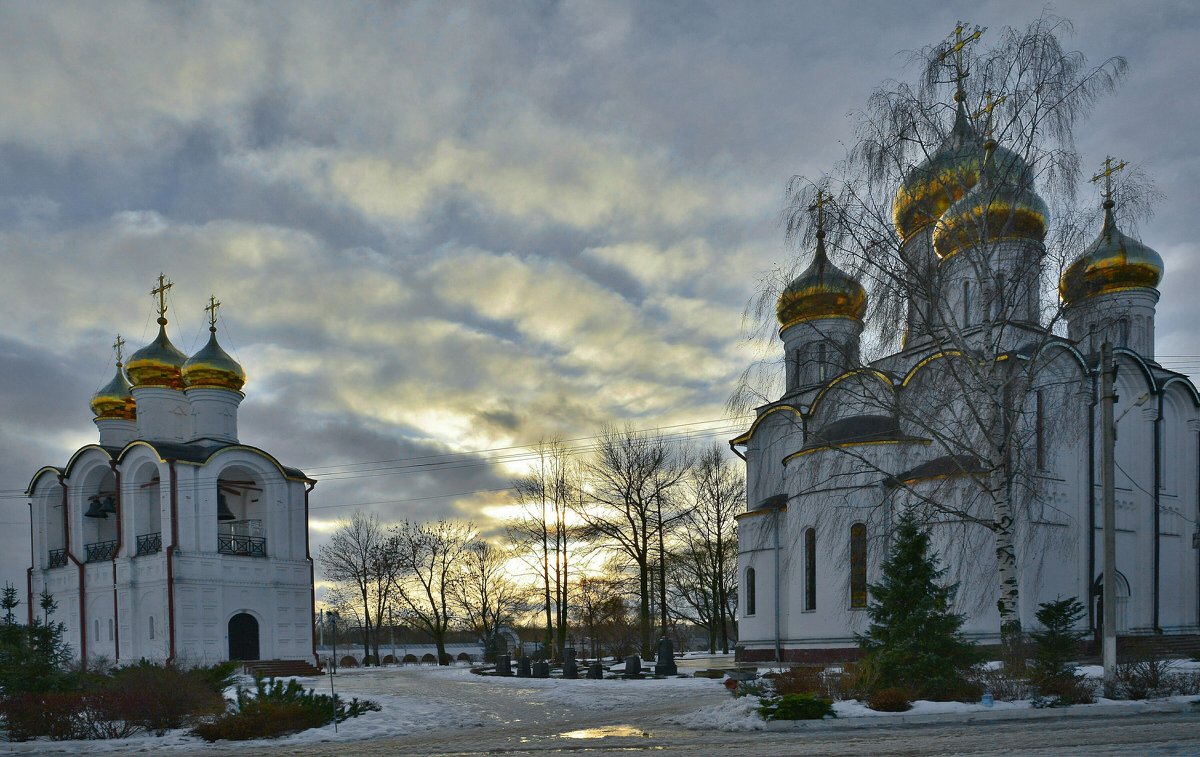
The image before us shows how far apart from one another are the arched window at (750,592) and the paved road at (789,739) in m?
12.9

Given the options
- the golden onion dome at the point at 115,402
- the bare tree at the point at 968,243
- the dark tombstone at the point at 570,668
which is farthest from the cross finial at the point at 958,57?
the golden onion dome at the point at 115,402

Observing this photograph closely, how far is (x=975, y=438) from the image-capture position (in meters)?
19.1

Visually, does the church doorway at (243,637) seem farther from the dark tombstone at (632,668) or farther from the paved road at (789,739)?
the paved road at (789,739)

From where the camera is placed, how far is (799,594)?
24.8m

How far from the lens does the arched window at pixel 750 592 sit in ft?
89.9

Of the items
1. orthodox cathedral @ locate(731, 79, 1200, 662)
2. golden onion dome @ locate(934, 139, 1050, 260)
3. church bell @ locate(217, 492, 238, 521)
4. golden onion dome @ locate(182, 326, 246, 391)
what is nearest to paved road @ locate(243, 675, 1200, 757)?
orthodox cathedral @ locate(731, 79, 1200, 662)

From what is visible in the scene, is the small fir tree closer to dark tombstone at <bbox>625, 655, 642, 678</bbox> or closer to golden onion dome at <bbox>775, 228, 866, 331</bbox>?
dark tombstone at <bbox>625, 655, 642, 678</bbox>

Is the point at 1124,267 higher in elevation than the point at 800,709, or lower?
higher

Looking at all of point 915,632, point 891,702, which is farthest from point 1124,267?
point 891,702

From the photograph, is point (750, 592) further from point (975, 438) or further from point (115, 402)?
point (115, 402)

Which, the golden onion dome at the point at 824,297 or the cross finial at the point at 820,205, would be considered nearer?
the cross finial at the point at 820,205

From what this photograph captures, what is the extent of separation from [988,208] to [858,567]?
35.9 feet

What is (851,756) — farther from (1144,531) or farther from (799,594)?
(1144,531)

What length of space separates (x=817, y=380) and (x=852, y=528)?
801cm
